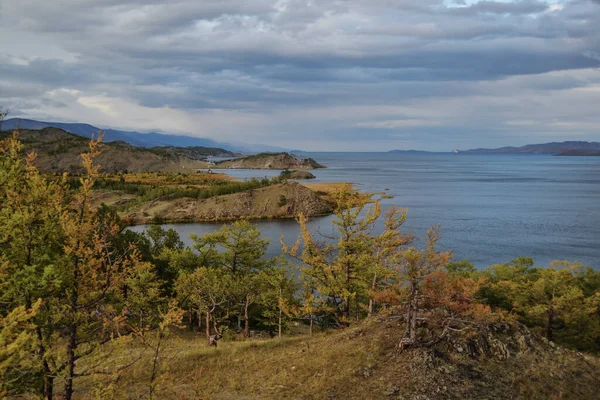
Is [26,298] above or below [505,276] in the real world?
above

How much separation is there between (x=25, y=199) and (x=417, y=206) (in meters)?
119

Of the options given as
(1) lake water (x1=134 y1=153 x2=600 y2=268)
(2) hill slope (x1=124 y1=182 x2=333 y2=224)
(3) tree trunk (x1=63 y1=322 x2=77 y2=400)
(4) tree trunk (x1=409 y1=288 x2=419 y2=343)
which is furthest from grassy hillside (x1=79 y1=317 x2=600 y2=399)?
(2) hill slope (x1=124 y1=182 x2=333 y2=224)

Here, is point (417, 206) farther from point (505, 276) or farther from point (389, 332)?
point (389, 332)

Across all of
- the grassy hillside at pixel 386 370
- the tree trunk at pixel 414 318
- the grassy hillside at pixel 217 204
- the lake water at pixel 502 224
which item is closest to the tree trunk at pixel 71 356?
the grassy hillside at pixel 386 370

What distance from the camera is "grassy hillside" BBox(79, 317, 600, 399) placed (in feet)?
68.9

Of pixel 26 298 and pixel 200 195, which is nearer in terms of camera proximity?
pixel 26 298

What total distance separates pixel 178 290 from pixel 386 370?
23788mm

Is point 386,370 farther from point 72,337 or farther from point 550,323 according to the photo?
point 550,323

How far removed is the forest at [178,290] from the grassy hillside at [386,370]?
3.19 ft

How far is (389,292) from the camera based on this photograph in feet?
83.8

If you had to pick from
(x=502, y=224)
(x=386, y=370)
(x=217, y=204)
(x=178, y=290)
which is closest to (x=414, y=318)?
(x=386, y=370)

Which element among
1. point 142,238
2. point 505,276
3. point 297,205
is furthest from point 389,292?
point 297,205

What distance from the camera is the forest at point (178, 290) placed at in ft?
47.8

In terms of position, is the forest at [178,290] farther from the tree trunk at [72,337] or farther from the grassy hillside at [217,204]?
the grassy hillside at [217,204]
